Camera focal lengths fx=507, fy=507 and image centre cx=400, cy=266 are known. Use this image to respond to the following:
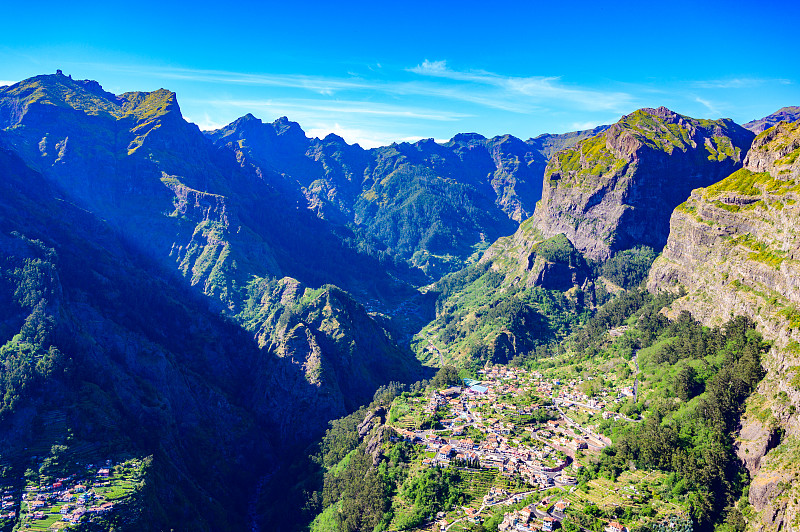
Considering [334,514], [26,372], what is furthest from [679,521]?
[26,372]

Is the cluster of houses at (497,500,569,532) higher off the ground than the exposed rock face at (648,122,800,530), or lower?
lower

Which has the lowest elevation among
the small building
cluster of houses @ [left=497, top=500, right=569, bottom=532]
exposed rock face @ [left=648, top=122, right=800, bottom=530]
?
cluster of houses @ [left=497, top=500, right=569, bottom=532]

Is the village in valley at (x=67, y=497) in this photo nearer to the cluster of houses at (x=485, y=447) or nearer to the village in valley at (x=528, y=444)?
the village in valley at (x=528, y=444)

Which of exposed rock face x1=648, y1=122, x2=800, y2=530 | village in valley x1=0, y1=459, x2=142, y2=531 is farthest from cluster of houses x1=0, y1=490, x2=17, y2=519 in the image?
exposed rock face x1=648, y1=122, x2=800, y2=530

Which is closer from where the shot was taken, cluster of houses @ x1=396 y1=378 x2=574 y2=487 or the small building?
the small building

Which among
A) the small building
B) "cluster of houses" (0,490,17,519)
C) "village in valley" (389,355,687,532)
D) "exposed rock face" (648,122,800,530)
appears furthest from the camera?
"cluster of houses" (0,490,17,519)

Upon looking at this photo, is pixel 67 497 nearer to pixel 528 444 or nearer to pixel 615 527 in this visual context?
pixel 528 444

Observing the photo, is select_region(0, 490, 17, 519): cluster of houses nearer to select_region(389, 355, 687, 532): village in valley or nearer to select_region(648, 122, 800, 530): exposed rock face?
select_region(389, 355, 687, 532): village in valley
